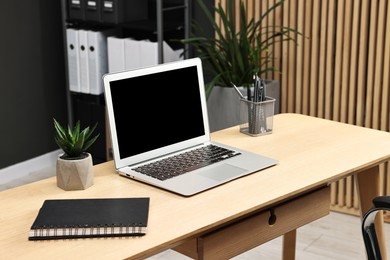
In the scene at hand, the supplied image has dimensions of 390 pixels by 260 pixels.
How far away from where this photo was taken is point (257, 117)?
2760mm

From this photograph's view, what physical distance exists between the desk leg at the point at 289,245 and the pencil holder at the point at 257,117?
607 millimetres

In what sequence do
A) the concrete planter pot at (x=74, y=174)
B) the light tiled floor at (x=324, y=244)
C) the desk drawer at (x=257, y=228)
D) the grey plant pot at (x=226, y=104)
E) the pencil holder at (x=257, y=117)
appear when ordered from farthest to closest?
the grey plant pot at (x=226, y=104) → the light tiled floor at (x=324, y=244) → the pencil holder at (x=257, y=117) → the concrete planter pot at (x=74, y=174) → the desk drawer at (x=257, y=228)

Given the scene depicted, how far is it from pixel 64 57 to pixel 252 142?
8.46 ft

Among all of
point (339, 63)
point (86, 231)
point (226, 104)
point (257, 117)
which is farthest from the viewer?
point (226, 104)

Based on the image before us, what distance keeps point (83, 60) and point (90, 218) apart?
2852 mm

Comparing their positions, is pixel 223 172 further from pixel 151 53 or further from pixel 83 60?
pixel 83 60

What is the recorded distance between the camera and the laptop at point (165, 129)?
91.4 inches

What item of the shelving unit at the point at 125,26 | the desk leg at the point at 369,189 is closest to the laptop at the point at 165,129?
the desk leg at the point at 369,189

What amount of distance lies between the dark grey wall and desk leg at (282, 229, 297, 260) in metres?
2.21

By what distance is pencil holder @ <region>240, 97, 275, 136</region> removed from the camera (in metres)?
2.77

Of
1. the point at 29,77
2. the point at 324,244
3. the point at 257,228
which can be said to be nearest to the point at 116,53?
the point at 29,77

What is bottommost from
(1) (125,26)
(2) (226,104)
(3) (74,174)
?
(2) (226,104)

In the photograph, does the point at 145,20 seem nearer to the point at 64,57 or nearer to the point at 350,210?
the point at 64,57

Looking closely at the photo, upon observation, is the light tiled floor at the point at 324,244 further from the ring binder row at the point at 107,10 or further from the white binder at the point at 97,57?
the ring binder row at the point at 107,10
